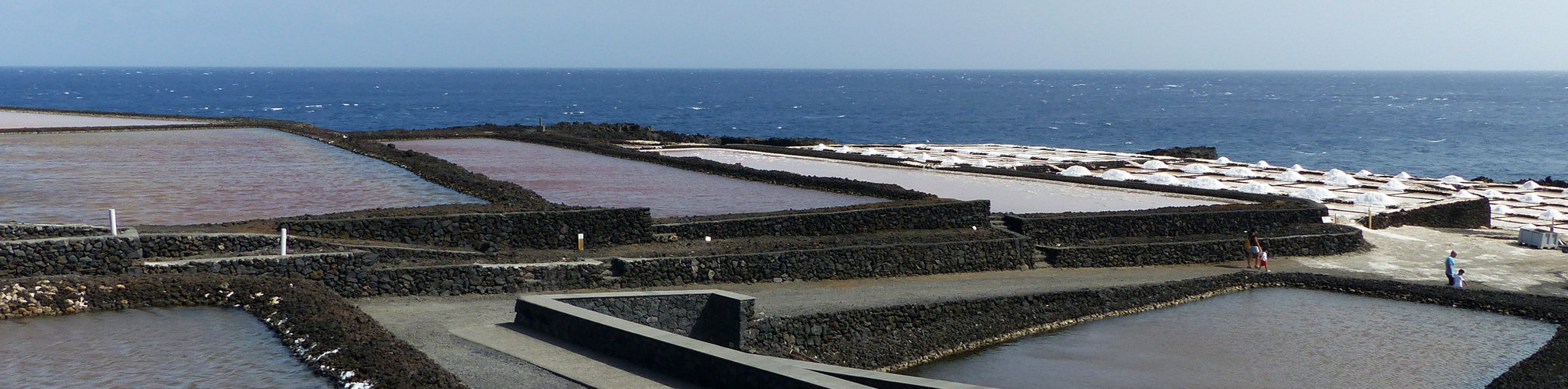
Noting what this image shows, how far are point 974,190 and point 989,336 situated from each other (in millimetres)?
15214

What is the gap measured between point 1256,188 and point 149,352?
3699 centimetres

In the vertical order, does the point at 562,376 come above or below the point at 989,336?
above

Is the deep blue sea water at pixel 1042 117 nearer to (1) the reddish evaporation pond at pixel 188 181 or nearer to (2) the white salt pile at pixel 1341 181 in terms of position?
(2) the white salt pile at pixel 1341 181

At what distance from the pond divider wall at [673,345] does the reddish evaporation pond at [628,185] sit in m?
9.96

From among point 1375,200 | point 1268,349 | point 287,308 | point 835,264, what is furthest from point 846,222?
point 1375,200

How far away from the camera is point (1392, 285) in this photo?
23906mm

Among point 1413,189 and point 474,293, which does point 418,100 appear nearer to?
point 1413,189

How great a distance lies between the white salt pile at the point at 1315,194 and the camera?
40750 millimetres

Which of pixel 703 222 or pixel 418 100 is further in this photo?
pixel 418 100

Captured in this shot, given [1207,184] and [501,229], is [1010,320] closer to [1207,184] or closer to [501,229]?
[501,229]

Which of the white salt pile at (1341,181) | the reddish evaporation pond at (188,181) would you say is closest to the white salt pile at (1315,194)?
the white salt pile at (1341,181)

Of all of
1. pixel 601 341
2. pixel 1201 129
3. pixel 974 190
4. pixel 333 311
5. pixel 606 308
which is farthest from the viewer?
pixel 1201 129

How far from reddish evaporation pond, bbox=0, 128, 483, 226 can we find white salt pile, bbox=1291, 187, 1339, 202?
95.8 feet

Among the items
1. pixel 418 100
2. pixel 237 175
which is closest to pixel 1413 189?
pixel 237 175
